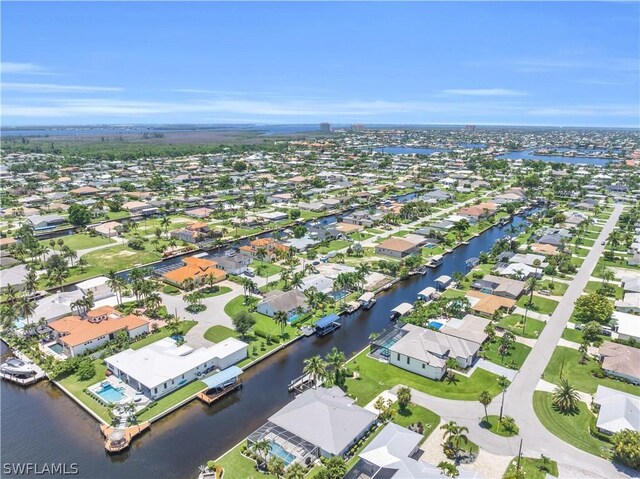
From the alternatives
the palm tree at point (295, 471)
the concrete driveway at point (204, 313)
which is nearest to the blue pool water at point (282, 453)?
the palm tree at point (295, 471)

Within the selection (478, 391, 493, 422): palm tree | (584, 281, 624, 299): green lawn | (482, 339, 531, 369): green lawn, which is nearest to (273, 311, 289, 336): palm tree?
(482, 339, 531, 369): green lawn

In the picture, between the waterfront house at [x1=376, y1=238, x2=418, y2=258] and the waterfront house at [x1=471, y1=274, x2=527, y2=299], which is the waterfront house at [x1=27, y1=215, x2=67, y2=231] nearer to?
the waterfront house at [x1=376, y1=238, x2=418, y2=258]

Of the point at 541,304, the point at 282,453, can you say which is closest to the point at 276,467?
the point at 282,453

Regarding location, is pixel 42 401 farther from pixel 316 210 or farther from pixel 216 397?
pixel 316 210

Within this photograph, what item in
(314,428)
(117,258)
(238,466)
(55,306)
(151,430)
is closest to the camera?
(238,466)

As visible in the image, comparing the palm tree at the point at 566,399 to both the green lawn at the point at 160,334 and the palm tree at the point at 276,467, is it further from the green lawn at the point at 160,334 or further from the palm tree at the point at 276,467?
the green lawn at the point at 160,334

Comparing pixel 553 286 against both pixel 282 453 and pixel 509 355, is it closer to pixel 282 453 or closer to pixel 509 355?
pixel 509 355
